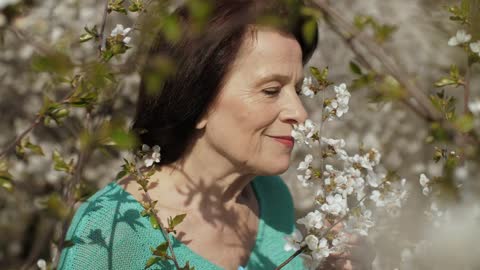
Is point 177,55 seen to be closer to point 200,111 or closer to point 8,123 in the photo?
point 200,111

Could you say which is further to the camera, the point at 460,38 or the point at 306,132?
the point at 306,132

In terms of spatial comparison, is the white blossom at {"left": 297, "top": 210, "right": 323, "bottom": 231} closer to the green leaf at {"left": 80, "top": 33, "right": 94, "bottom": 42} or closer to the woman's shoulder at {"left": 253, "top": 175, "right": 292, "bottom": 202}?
the green leaf at {"left": 80, "top": 33, "right": 94, "bottom": 42}

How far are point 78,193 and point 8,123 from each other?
8.98 ft

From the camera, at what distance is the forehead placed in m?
1.97

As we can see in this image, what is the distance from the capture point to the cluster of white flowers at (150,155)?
182 centimetres

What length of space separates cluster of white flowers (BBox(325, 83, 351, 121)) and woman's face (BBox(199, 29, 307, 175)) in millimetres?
294

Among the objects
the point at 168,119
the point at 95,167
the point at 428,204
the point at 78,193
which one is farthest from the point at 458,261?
the point at 95,167

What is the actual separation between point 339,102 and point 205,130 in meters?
0.53

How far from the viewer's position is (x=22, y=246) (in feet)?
14.5

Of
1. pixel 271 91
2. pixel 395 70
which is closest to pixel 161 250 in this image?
pixel 271 91

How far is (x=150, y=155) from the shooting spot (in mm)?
1867

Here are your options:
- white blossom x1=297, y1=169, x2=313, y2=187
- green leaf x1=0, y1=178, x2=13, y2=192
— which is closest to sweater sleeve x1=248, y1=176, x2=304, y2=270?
white blossom x1=297, y1=169, x2=313, y2=187

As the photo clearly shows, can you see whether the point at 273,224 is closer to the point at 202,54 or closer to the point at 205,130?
the point at 205,130

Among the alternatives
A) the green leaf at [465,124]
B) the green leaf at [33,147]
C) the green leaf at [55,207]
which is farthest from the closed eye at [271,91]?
the green leaf at [465,124]
